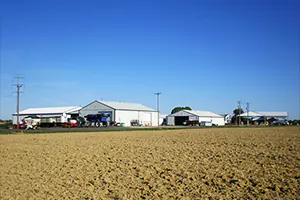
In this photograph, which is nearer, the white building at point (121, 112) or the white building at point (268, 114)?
the white building at point (121, 112)

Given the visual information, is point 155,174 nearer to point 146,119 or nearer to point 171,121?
point 146,119

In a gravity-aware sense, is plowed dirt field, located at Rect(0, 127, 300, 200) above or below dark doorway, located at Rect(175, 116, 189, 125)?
below

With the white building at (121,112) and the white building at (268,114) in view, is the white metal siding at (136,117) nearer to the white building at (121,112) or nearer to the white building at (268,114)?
the white building at (121,112)

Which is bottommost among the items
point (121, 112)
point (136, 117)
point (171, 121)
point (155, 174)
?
point (155, 174)

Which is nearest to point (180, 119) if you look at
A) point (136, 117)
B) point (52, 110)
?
point (136, 117)

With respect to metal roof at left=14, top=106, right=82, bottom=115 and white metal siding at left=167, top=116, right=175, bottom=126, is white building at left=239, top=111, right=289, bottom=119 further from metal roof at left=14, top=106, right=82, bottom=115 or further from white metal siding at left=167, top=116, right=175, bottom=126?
metal roof at left=14, top=106, right=82, bottom=115

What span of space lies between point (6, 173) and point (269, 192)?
41.3 feet

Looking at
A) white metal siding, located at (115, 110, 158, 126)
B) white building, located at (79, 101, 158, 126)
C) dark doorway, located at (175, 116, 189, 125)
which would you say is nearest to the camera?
white building, located at (79, 101, 158, 126)

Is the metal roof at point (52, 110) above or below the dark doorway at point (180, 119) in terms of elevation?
above

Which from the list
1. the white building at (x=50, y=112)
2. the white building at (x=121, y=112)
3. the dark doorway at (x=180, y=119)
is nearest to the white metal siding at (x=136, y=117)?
the white building at (x=121, y=112)

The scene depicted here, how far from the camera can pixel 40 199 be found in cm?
1214

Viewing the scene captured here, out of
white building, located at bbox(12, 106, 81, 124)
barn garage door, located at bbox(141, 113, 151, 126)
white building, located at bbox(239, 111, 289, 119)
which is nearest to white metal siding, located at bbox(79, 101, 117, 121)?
white building, located at bbox(12, 106, 81, 124)

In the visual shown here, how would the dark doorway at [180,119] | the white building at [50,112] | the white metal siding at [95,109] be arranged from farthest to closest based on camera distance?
1. the dark doorway at [180,119]
2. the white building at [50,112]
3. the white metal siding at [95,109]

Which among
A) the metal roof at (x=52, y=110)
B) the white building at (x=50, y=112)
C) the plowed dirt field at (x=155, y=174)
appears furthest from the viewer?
the metal roof at (x=52, y=110)
